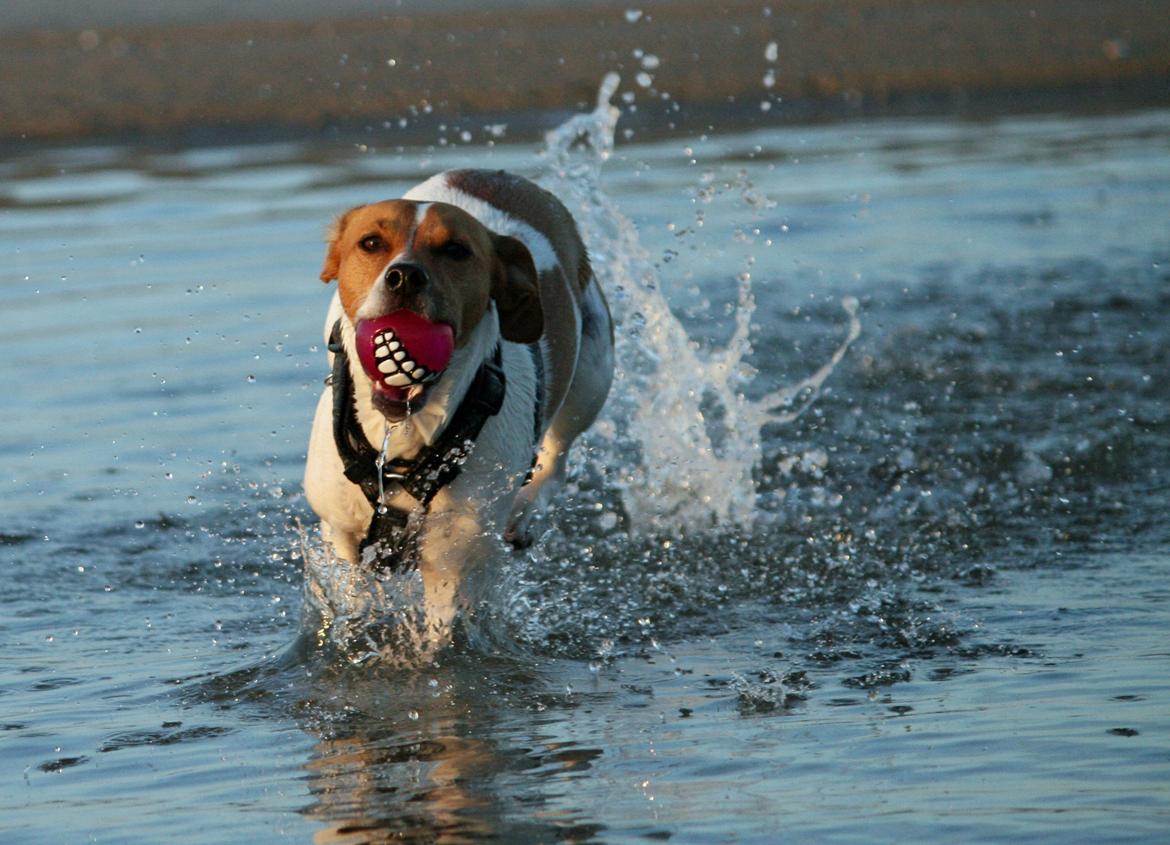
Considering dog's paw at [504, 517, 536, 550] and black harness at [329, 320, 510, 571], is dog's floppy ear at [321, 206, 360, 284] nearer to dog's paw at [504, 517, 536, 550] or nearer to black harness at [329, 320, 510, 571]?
black harness at [329, 320, 510, 571]

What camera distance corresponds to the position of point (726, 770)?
4461 millimetres

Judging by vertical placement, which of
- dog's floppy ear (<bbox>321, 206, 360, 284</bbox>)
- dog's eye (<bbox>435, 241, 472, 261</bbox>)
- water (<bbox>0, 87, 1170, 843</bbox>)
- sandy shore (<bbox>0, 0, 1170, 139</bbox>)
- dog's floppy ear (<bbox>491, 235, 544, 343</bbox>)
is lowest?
water (<bbox>0, 87, 1170, 843</bbox>)

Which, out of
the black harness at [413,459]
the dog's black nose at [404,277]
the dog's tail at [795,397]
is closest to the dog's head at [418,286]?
the dog's black nose at [404,277]

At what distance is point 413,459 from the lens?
4.87 m

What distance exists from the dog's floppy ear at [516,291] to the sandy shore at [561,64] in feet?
40.2

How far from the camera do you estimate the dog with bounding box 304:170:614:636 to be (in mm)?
4562

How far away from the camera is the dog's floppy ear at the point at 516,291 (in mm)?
4938

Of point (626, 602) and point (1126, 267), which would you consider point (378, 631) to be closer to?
point (626, 602)

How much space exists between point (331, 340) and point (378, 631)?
98 centimetres

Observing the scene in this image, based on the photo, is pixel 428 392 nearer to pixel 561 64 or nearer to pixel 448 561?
pixel 448 561

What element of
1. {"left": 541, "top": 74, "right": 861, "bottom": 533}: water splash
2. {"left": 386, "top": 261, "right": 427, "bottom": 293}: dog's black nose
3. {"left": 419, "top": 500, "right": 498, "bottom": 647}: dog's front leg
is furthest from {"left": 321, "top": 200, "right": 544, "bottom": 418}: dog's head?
{"left": 541, "top": 74, "right": 861, "bottom": 533}: water splash

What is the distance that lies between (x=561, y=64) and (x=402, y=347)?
1698cm

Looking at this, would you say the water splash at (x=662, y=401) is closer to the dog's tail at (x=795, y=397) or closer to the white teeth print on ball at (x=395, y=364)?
the dog's tail at (x=795, y=397)

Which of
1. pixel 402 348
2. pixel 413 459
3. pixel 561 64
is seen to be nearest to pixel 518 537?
pixel 413 459
